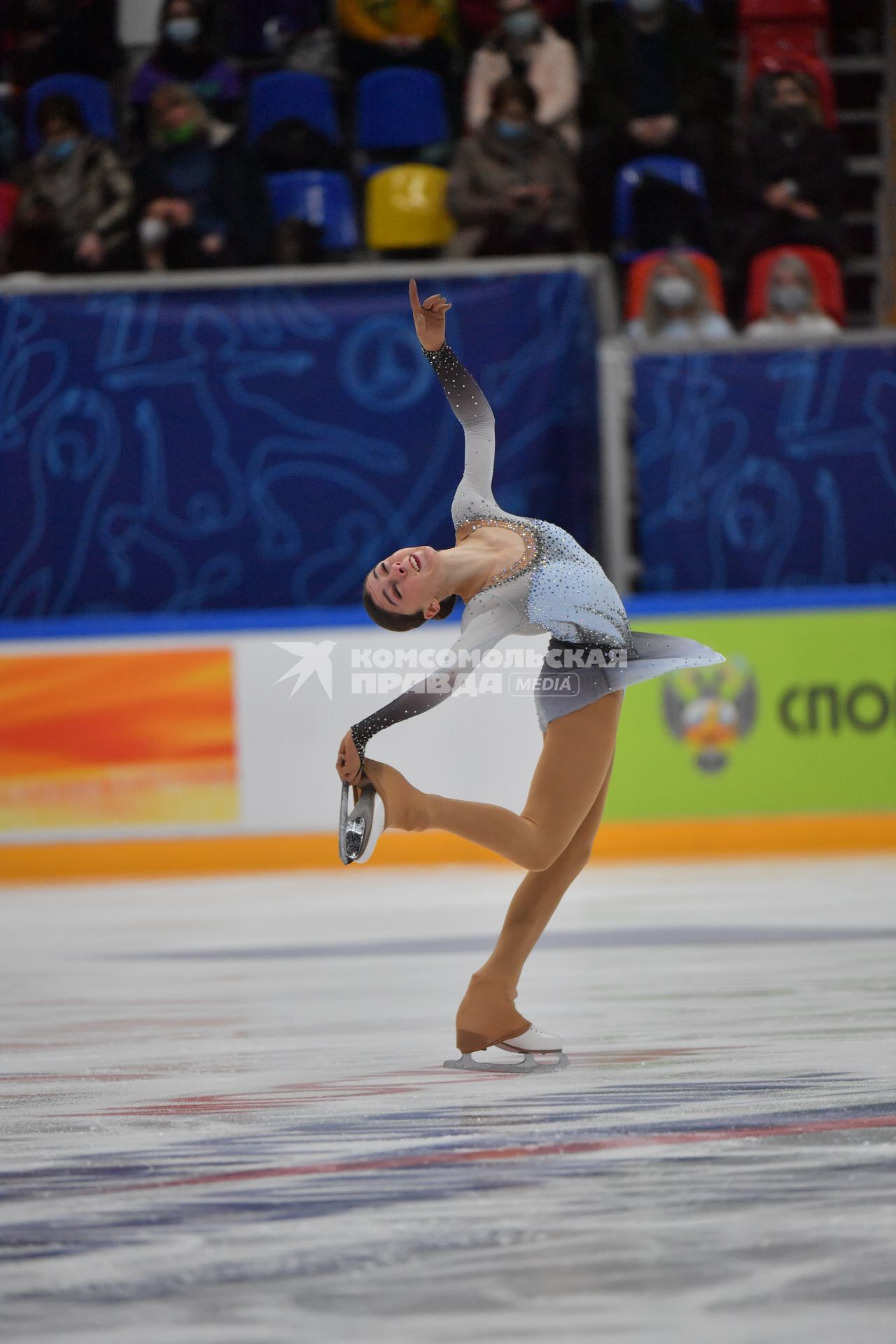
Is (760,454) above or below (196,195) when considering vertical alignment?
below

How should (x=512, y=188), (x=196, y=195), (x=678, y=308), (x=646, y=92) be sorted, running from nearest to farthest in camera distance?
(x=678, y=308), (x=512, y=188), (x=196, y=195), (x=646, y=92)

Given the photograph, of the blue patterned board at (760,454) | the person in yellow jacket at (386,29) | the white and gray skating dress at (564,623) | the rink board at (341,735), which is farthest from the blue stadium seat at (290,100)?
the white and gray skating dress at (564,623)

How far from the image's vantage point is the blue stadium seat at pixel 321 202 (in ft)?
25.2

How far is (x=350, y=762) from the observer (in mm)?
2549

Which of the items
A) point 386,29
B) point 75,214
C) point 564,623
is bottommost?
point 564,623

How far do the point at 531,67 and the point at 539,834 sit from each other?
5887mm

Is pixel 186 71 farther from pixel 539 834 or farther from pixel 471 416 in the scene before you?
pixel 539 834

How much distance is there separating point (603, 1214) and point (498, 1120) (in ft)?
1.65

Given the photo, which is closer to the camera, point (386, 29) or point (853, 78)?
point (386, 29)

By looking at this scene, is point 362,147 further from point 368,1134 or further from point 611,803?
point 368,1134

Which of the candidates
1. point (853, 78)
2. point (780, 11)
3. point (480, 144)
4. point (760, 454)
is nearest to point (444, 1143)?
point (760, 454)

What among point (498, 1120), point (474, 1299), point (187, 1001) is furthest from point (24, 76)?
point (474, 1299)

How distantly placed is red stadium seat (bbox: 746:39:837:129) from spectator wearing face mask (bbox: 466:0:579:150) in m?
0.98

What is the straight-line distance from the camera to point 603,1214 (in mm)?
1876
